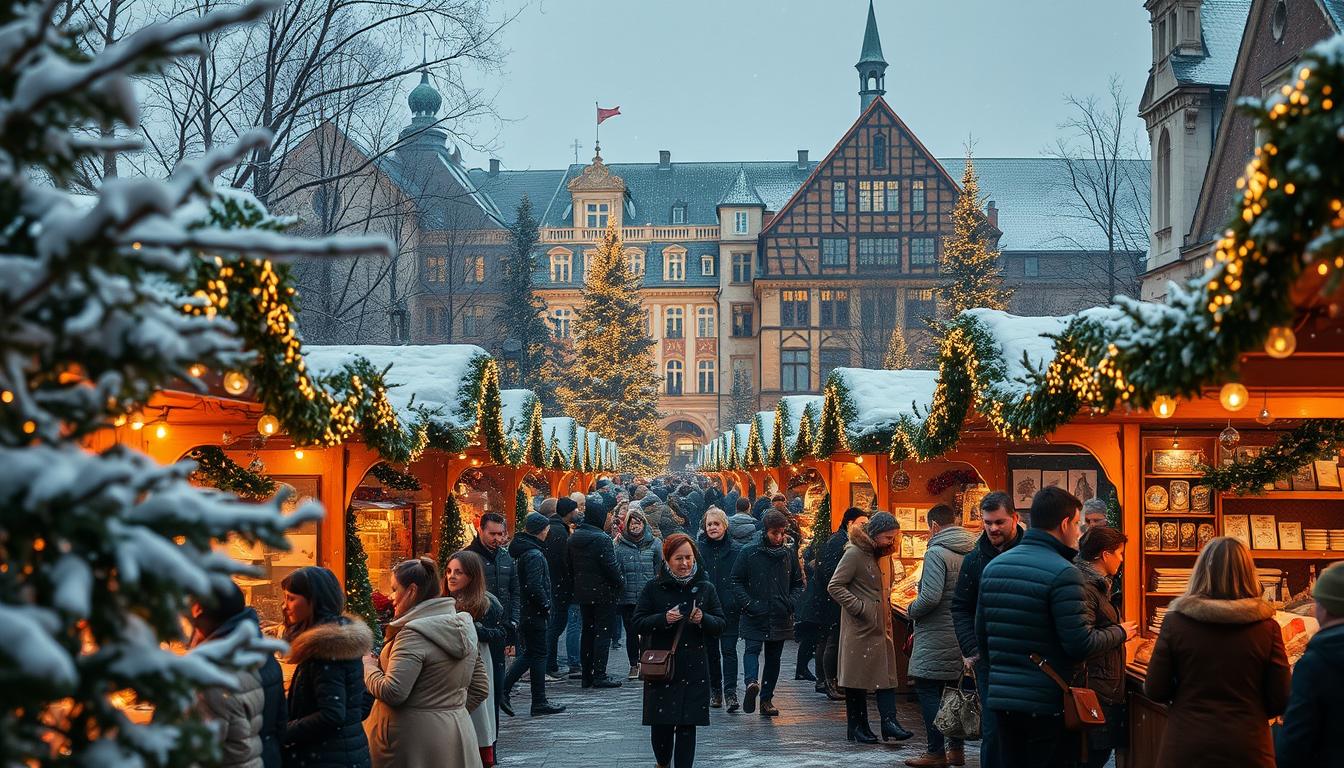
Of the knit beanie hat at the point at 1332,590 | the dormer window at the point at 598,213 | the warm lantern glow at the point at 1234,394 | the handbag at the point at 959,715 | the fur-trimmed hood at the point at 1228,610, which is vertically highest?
the dormer window at the point at 598,213

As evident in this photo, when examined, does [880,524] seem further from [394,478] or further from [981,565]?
[394,478]

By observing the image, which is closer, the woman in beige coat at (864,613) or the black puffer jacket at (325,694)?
the black puffer jacket at (325,694)

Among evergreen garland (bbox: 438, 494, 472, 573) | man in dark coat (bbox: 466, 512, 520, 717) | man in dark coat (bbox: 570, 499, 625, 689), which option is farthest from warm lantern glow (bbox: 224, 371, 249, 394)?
man in dark coat (bbox: 570, 499, 625, 689)

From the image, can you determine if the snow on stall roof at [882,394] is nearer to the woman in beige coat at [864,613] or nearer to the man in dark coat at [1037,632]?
the woman in beige coat at [864,613]

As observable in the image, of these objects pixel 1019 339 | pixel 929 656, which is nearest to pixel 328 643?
pixel 1019 339

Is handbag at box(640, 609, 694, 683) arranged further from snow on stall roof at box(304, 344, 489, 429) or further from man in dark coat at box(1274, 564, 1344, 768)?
man in dark coat at box(1274, 564, 1344, 768)

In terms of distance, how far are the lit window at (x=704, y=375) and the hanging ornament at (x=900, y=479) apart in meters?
63.6

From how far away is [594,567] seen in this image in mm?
13398

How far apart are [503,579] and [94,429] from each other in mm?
8702

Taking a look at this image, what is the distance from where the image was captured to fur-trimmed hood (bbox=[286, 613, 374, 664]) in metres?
5.38

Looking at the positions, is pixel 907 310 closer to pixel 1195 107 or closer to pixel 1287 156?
pixel 1195 107

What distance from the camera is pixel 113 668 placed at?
6.82 feet

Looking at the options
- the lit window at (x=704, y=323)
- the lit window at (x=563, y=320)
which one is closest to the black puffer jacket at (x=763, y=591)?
the lit window at (x=563, y=320)

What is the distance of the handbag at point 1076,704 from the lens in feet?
21.4
